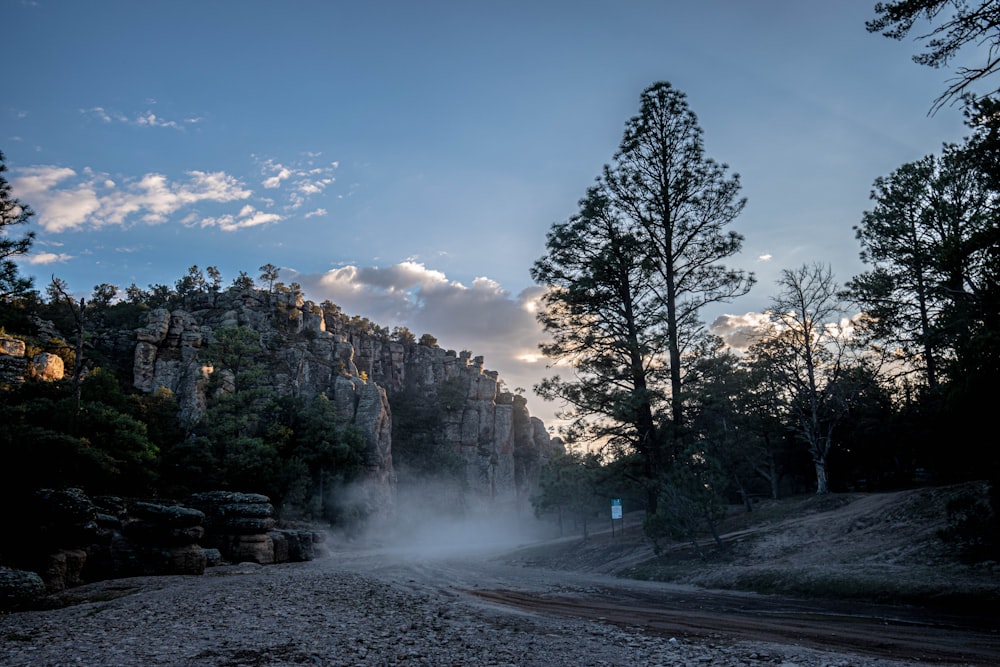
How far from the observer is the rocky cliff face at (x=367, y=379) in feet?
208

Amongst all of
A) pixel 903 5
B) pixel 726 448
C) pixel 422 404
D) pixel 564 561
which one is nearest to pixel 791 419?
pixel 726 448

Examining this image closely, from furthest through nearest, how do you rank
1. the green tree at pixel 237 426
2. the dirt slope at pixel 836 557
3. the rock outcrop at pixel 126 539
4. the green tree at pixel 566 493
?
1. the green tree at pixel 566 493
2. the green tree at pixel 237 426
3. the rock outcrop at pixel 126 539
4. the dirt slope at pixel 836 557

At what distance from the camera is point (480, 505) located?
9362 cm

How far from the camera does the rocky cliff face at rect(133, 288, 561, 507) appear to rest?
6331 cm

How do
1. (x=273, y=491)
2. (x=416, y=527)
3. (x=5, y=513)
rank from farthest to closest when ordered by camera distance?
(x=416, y=527) < (x=273, y=491) < (x=5, y=513)

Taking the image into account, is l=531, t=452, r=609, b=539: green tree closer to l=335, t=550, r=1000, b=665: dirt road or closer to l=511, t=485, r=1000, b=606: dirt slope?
l=511, t=485, r=1000, b=606: dirt slope

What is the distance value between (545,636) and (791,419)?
33095 millimetres

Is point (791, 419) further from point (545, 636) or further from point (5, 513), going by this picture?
point (5, 513)

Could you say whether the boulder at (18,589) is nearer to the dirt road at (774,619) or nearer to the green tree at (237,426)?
the dirt road at (774,619)

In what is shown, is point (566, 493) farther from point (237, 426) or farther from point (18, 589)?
point (18, 589)

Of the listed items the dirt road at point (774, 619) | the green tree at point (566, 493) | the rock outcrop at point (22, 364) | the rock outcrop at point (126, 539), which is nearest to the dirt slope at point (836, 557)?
the dirt road at point (774, 619)

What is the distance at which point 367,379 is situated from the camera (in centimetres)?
9569

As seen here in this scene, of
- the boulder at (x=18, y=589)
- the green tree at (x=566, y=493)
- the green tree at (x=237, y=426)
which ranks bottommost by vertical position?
the green tree at (x=566, y=493)

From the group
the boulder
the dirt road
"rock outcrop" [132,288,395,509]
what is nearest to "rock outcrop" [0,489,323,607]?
the boulder
